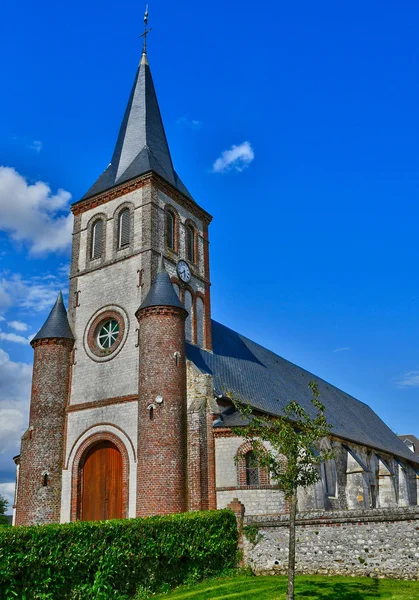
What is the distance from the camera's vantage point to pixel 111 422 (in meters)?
23.6

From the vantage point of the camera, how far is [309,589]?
14336mm

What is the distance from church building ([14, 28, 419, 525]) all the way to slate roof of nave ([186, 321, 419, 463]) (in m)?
0.17

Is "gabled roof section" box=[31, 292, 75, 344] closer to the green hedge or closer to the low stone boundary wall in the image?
the green hedge

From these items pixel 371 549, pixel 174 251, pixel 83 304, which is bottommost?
pixel 371 549

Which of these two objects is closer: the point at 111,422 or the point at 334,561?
the point at 334,561

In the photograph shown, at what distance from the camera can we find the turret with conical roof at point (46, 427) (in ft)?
76.6

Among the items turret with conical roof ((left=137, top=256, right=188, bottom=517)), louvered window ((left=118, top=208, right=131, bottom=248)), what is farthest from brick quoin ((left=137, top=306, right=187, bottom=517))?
louvered window ((left=118, top=208, right=131, bottom=248))

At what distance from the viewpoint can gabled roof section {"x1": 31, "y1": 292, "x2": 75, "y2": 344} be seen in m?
26.0

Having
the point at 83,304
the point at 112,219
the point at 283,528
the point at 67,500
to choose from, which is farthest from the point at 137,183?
the point at 283,528

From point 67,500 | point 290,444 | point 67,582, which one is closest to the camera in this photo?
point 290,444

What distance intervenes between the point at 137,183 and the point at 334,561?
18425mm

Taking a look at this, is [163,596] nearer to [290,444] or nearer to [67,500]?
[290,444]

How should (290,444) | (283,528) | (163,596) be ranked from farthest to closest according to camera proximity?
(283,528) < (163,596) < (290,444)

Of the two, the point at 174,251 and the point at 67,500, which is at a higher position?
the point at 174,251
